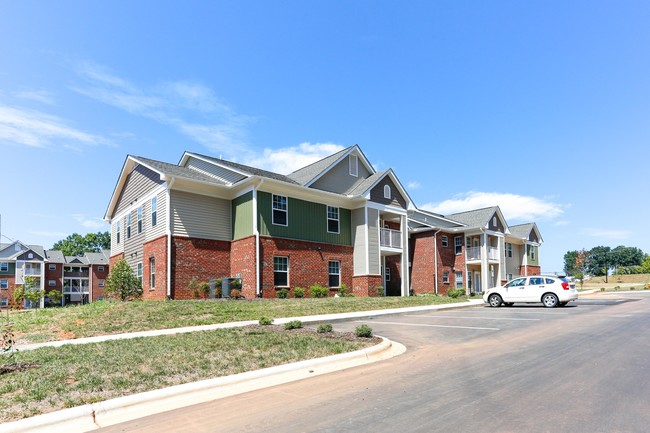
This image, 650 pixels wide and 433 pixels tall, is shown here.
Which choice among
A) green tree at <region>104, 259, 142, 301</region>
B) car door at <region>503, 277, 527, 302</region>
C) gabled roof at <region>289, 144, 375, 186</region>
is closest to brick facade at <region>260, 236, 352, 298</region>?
gabled roof at <region>289, 144, 375, 186</region>

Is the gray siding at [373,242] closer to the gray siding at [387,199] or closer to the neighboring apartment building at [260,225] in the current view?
the neighboring apartment building at [260,225]

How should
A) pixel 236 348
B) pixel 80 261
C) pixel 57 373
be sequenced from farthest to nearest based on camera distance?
pixel 80 261 < pixel 236 348 < pixel 57 373

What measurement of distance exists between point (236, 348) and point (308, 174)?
63.7 feet

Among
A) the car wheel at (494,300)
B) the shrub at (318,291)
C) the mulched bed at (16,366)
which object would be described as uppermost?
the mulched bed at (16,366)

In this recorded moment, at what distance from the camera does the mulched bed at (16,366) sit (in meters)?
7.60

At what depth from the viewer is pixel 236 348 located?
927 cm

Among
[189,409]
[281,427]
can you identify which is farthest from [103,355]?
[281,427]

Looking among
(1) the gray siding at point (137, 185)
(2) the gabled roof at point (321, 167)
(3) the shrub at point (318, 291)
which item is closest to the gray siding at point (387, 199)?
(2) the gabled roof at point (321, 167)

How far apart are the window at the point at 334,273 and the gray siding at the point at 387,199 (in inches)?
184

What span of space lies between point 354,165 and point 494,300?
11841 mm

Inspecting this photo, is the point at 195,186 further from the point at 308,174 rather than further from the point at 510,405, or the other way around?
the point at 510,405

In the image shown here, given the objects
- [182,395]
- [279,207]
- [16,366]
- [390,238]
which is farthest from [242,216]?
[182,395]

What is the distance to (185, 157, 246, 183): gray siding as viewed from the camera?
24.7 m

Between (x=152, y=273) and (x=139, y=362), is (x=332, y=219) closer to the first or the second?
(x=152, y=273)
